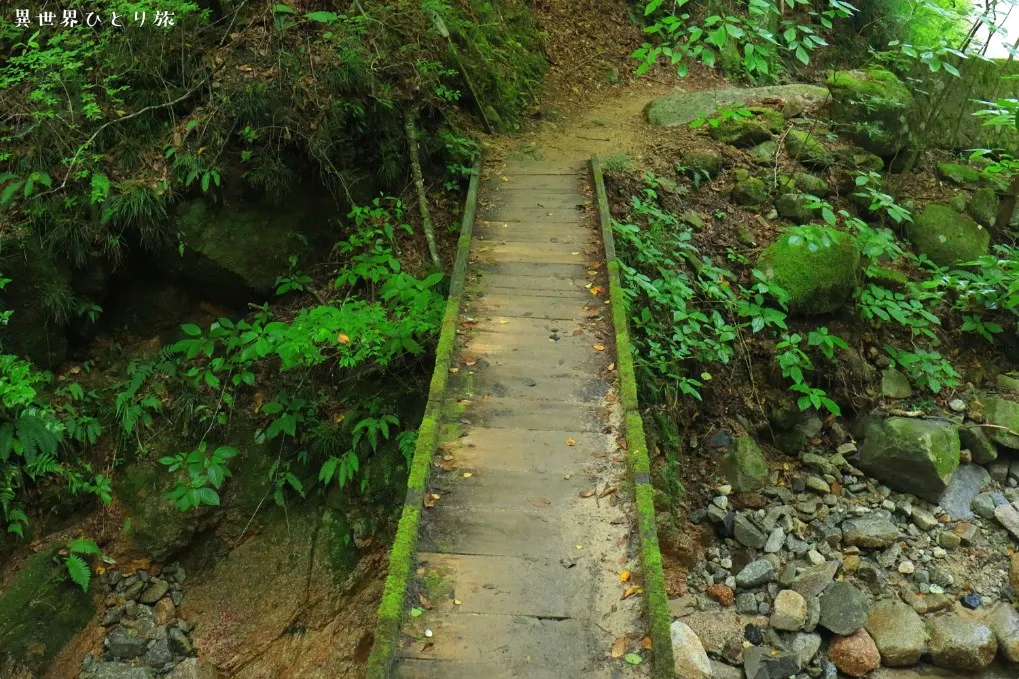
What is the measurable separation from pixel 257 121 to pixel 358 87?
3.50 ft

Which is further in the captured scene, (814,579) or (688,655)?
(814,579)

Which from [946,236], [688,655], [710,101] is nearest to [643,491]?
[688,655]

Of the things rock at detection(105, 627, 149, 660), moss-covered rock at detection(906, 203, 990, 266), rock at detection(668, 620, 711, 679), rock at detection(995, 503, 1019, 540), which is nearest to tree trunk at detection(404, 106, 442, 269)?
rock at detection(668, 620, 711, 679)

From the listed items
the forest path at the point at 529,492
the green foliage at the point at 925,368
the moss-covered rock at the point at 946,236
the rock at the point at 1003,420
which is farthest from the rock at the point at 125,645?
the moss-covered rock at the point at 946,236

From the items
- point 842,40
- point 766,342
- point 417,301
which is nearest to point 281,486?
point 417,301

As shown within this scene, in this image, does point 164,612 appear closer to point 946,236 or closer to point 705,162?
point 705,162

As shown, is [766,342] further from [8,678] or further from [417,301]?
[8,678]

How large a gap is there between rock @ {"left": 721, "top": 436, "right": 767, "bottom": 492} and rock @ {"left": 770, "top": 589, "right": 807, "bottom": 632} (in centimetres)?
118

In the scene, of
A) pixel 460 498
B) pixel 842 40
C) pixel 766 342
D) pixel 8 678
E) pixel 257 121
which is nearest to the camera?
pixel 460 498

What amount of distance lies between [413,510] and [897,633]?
4542 mm

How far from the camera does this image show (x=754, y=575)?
6426mm

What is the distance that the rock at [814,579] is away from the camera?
20.6ft

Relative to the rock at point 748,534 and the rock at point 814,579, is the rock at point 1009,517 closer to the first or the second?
the rock at point 814,579

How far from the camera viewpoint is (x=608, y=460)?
14.6 ft
